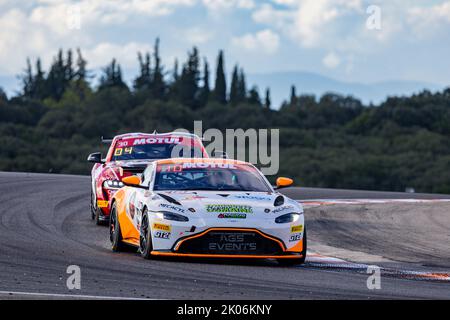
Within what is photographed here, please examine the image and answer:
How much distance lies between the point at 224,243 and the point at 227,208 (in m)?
0.40

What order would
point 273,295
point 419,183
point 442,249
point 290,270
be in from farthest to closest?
1. point 419,183
2. point 442,249
3. point 290,270
4. point 273,295

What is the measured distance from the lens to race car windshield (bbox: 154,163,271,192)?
12.9 m

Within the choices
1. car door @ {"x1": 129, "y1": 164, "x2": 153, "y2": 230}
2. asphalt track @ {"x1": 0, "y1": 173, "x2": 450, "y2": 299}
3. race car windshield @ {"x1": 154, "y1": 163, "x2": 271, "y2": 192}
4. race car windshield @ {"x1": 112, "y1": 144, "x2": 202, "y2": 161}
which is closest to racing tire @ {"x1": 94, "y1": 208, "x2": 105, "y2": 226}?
asphalt track @ {"x1": 0, "y1": 173, "x2": 450, "y2": 299}

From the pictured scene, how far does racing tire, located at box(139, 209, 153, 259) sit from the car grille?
389mm

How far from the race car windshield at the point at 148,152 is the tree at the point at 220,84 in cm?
11786

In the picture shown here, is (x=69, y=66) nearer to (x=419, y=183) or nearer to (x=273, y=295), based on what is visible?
(x=419, y=183)

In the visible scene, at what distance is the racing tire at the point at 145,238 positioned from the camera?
12016mm

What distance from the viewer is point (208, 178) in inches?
516

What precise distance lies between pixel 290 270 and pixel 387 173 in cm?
9126

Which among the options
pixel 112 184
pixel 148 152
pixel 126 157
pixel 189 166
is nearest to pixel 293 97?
pixel 148 152

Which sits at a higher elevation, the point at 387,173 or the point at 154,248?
the point at 154,248

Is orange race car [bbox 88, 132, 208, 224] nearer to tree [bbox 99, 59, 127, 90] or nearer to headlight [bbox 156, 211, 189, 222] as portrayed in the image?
headlight [bbox 156, 211, 189, 222]

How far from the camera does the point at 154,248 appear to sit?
11.9 m
